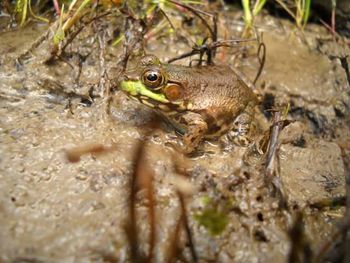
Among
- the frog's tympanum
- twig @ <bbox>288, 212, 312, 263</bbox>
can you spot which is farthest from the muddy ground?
the frog's tympanum

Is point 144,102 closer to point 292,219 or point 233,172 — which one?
point 233,172

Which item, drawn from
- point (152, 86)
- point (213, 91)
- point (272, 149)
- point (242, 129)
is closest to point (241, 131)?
point (242, 129)

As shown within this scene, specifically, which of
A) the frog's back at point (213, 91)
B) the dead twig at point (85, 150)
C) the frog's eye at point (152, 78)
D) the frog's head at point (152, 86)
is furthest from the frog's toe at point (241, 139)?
the dead twig at point (85, 150)

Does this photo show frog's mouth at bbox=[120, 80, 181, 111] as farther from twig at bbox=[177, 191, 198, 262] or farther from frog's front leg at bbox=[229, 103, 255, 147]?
twig at bbox=[177, 191, 198, 262]

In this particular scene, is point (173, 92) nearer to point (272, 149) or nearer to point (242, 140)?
point (242, 140)

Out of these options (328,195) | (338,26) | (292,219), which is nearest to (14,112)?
(292,219)

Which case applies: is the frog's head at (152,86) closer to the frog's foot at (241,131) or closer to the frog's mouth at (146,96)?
the frog's mouth at (146,96)
